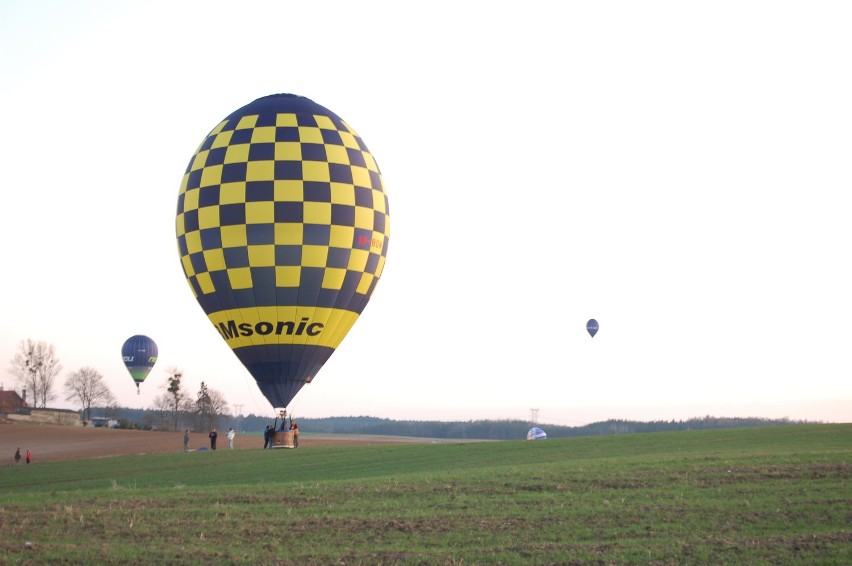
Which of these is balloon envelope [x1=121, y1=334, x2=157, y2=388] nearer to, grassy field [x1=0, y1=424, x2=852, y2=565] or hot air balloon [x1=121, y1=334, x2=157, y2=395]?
hot air balloon [x1=121, y1=334, x2=157, y2=395]

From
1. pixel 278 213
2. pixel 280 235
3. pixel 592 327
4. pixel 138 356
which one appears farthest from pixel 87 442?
pixel 278 213

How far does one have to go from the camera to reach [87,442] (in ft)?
212

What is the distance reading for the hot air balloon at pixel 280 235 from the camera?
3362cm

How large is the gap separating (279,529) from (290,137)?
2113 cm

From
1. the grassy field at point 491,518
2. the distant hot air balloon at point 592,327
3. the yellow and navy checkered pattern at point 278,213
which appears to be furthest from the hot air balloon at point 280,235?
the distant hot air balloon at point 592,327

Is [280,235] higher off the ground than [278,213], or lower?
lower

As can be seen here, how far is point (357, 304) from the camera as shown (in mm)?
36094

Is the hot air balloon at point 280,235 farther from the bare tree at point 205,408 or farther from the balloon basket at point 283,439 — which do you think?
the bare tree at point 205,408

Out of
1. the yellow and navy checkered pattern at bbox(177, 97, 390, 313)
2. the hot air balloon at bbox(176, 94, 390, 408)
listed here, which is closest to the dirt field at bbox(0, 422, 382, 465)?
the hot air balloon at bbox(176, 94, 390, 408)

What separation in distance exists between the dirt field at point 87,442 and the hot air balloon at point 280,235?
45.5ft

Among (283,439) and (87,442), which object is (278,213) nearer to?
(283,439)

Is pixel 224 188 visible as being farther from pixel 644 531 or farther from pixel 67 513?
pixel 644 531

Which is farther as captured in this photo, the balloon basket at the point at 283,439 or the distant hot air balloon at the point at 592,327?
the distant hot air balloon at the point at 592,327

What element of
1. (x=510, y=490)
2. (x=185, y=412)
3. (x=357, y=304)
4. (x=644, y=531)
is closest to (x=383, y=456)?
(x=357, y=304)
